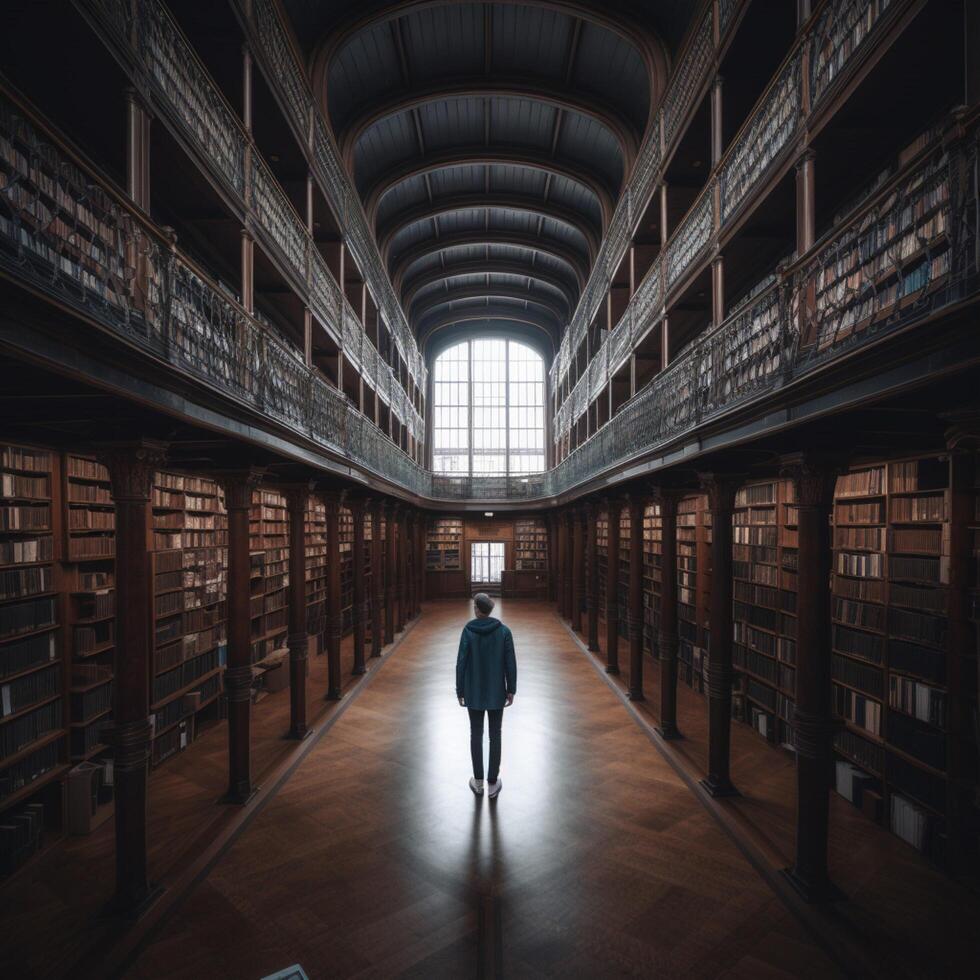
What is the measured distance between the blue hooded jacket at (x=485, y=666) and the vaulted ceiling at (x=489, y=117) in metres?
7.96

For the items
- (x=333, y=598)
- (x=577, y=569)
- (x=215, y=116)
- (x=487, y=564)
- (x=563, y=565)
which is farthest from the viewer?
(x=487, y=564)

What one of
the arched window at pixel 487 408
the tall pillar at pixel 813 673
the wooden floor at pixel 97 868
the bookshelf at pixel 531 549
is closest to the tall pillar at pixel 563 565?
the bookshelf at pixel 531 549

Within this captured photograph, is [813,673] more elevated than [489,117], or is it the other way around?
[489,117]

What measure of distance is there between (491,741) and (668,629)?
235 centimetres

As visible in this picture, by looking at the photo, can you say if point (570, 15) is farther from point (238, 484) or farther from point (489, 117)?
point (238, 484)

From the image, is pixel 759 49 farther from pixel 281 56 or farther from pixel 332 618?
pixel 332 618

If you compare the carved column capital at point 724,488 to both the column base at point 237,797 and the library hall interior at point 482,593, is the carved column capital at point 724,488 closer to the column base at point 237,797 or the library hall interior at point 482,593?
the library hall interior at point 482,593

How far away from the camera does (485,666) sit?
4.77 metres

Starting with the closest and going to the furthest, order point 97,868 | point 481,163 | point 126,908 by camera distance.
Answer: point 126,908
point 97,868
point 481,163

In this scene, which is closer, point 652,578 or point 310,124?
point 310,124

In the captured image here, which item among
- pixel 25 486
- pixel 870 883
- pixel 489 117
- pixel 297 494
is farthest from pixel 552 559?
pixel 25 486

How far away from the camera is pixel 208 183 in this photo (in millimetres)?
5168

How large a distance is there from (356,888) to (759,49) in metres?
8.11

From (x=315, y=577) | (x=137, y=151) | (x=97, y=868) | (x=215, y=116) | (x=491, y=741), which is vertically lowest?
(x=97, y=868)
